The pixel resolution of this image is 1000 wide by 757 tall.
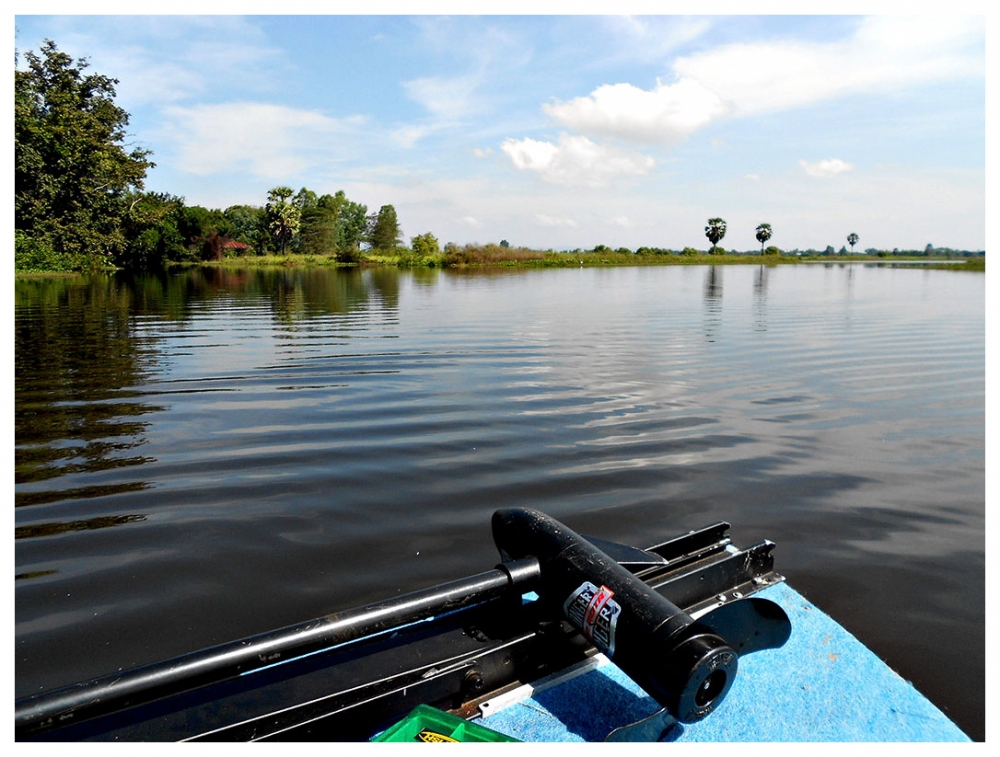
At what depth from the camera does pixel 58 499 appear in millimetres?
4594

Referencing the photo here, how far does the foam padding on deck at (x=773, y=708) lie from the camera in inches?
80.9

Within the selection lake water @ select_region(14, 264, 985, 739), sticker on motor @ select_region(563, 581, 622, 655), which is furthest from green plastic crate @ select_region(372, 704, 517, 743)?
lake water @ select_region(14, 264, 985, 739)

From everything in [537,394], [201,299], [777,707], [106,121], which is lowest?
[777,707]

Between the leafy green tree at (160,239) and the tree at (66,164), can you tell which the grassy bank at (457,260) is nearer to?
the leafy green tree at (160,239)

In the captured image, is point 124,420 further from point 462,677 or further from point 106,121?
point 106,121

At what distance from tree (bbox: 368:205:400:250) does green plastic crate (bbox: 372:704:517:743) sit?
91118mm

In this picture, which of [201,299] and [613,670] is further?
[201,299]

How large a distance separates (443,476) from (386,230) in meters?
91.6

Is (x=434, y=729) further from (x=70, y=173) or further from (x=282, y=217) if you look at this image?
(x=282, y=217)

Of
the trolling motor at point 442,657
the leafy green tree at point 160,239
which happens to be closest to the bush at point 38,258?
the leafy green tree at point 160,239

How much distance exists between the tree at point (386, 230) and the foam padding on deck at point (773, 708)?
298ft

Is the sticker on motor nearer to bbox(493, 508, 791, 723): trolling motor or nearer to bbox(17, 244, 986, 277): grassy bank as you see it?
bbox(493, 508, 791, 723): trolling motor
